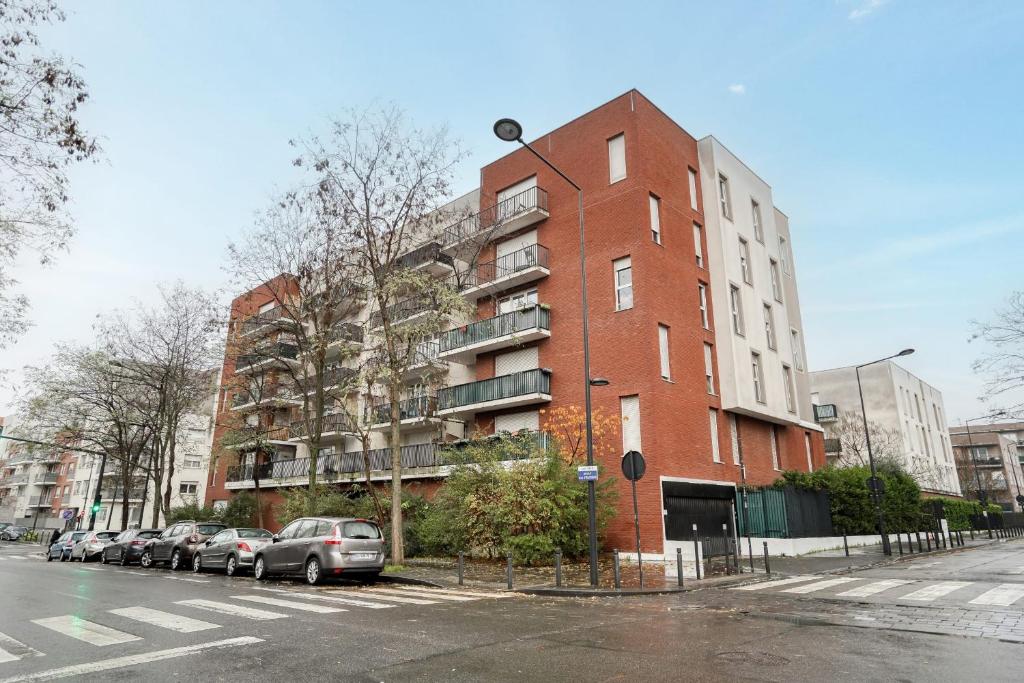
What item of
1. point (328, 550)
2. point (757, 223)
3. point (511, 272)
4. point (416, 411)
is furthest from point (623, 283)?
point (328, 550)

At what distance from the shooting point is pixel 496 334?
25.4m

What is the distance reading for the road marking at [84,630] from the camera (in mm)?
7352

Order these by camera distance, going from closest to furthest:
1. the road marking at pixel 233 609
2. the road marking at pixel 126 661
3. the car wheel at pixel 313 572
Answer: the road marking at pixel 126 661 < the road marking at pixel 233 609 < the car wheel at pixel 313 572

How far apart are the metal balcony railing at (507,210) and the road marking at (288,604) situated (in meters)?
15.9

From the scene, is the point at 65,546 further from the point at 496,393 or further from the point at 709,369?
the point at 709,369

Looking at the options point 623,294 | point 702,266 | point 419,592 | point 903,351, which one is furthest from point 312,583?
point 903,351

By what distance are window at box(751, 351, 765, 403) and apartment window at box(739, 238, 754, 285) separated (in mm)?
3402

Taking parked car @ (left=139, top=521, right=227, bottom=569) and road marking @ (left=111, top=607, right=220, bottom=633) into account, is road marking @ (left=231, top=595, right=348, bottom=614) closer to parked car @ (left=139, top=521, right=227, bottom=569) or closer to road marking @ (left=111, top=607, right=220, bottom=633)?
road marking @ (left=111, top=607, right=220, bottom=633)

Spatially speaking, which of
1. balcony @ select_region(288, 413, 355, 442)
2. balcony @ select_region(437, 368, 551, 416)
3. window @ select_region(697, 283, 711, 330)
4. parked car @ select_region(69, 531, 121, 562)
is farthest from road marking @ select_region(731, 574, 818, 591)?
parked car @ select_region(69, 531, 121, 562)

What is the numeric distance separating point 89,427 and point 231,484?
8.33m

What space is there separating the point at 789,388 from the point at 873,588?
58.3 feet

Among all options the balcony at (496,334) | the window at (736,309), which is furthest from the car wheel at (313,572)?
the window at (736,309)

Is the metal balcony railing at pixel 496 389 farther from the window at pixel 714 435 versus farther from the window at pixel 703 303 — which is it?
the window at pixel 703 303

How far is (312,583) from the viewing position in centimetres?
1455
